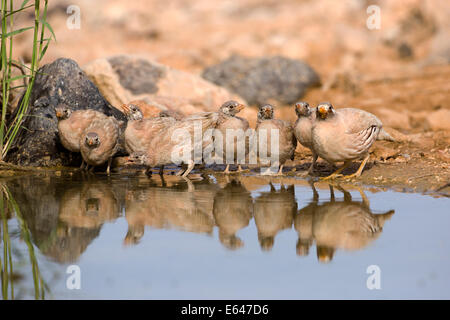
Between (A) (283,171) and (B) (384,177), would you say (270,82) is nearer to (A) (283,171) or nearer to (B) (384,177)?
(A) (283,171)

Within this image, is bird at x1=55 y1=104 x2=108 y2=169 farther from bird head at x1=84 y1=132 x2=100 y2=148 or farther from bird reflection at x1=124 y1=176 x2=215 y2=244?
bird reflection at x1=124 y1=176 x2=215 y2=244

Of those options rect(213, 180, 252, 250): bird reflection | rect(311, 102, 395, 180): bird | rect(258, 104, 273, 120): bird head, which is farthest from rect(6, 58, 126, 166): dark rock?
rect(311, 102, 395, 180): bird

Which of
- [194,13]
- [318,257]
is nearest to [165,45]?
[194,13]

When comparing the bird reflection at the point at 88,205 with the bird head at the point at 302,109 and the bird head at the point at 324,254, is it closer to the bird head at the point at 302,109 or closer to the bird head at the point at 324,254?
the bird head at the point at 324,254

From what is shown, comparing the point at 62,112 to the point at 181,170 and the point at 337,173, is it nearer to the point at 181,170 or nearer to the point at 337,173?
the point at 181,170

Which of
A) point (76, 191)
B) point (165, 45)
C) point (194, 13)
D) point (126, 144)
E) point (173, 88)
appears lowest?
point (76, 191)

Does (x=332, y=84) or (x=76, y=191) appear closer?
(x=76, y=191)

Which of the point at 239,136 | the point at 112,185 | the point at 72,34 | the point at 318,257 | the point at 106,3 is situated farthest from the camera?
the point at 106,3

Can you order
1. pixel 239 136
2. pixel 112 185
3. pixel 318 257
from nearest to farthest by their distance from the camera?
pixel 318 257
pixel 112 185
pixel 239 136
